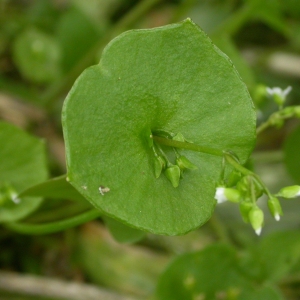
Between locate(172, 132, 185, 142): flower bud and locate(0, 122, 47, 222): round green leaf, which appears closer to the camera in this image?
locate(172, 132, 185, 142): flower bud

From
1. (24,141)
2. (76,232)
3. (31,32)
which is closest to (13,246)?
(76,232)

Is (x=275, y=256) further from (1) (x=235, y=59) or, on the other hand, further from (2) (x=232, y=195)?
(2) (x=232, y=195)

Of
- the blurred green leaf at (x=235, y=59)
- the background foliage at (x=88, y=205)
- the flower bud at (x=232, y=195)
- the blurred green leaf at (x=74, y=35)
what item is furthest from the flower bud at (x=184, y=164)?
the blurred green leaf at (x=74, y=35)

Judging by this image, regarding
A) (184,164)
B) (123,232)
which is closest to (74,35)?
(123,232)

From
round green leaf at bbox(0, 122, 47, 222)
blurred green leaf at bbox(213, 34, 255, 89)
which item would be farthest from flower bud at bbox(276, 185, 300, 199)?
blurred green leaf at bbox(213, 34, 255, 89)

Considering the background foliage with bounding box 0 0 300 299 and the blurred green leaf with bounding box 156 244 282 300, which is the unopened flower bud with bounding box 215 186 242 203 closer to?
the background foliage with bounding box 0 0 300 299

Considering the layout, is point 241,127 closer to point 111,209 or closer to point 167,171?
point 167,171

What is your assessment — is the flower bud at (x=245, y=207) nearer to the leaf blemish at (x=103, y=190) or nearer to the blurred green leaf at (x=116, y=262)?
the leaf blemish at (x=103, y=190)
